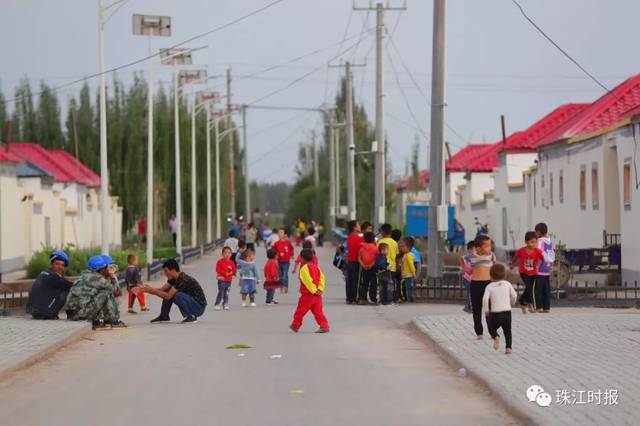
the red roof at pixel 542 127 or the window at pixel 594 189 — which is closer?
the window at pixel 594 189

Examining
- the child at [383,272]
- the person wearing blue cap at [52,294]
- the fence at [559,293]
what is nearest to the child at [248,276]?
the child at [383,272]

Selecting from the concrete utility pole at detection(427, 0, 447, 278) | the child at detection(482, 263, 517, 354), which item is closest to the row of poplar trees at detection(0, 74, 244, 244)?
the concrete utility pole at detection(427, 0, 447, 278)

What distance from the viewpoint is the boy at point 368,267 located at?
26.5m

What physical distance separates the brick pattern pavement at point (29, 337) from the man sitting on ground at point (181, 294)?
202 cm

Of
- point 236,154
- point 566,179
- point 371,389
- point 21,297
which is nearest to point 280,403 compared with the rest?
point 371,389

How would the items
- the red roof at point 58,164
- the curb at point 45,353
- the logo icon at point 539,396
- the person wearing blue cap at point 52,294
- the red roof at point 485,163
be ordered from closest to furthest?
1. the logo icon at point 539,396
2. the curb at point 45,353
3. the person wearing blue cap at point 52,294
4. the red roof at point 58,164
5. the red roof at point 485,163

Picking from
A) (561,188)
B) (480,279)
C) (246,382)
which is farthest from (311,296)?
(561,188)

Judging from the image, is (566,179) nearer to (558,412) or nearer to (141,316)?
(141,316)

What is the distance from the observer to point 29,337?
61.6 feet

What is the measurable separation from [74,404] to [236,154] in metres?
101

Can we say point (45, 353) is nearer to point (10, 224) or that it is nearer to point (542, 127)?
point (10, 224)

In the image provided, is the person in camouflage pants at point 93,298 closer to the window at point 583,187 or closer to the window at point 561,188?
the window at point 583,187

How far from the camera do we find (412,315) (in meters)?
24.4

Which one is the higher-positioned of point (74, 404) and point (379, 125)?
point (379, 125)
